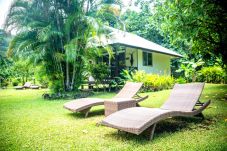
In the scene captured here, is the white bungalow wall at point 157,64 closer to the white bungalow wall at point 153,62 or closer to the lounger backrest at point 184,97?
the white bungalow wall at point 153,62

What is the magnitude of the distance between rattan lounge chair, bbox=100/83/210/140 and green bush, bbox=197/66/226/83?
11.8 meters

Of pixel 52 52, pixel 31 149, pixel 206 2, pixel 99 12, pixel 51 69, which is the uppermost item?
pixel 99 12

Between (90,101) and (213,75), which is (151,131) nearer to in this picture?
(90,101)

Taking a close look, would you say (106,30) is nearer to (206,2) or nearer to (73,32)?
(73,32)

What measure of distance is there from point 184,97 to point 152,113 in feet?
5.71

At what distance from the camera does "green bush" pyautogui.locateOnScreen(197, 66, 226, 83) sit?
55.7 ft

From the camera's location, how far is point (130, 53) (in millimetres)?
19734

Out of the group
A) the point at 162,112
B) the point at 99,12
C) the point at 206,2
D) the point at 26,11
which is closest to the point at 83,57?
the point at 99,12

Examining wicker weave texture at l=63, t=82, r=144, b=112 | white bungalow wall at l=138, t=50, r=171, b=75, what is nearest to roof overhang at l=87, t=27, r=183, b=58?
white bungalow wall at l=138, t=50, r=171, b=75

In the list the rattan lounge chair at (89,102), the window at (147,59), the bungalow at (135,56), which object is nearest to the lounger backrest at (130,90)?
the rattan lounge chair at (89,102)

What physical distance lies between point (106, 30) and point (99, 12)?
108 cm

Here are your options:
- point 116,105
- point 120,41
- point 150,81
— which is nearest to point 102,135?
point 116,105

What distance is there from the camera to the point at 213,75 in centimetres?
1781

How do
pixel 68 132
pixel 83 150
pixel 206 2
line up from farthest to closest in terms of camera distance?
pixel 206 2 < pixel 68 132 < pixel 83 150
